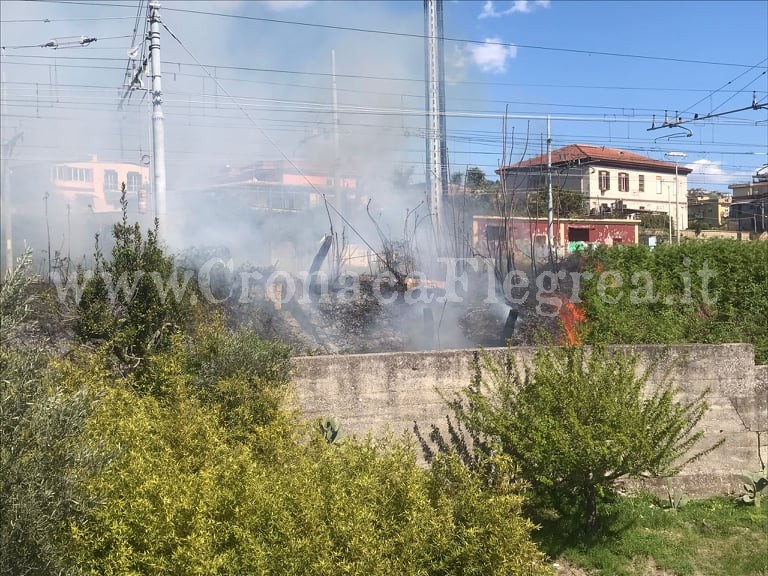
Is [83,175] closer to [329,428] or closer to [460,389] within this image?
[329,428]

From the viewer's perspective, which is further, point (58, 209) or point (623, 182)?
point (623, 182)

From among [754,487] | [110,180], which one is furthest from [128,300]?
[110,180]

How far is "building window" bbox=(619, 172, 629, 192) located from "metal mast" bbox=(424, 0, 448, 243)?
21.1m

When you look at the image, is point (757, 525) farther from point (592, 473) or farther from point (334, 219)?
point (334, 219)

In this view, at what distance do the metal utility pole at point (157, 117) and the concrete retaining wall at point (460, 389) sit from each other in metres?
3.26

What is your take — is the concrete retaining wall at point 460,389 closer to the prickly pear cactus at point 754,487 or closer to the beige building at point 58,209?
the prickly pear cactus at point 754,487

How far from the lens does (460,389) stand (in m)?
6.39

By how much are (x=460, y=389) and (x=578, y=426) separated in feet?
5.26

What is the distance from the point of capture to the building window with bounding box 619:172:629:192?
102 feet

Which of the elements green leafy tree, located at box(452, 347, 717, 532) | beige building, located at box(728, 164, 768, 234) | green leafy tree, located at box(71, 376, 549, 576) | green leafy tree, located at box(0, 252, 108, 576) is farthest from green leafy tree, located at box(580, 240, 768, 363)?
beige building, located at box(728, 164, 768, 234)

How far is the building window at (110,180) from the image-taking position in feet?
72.5

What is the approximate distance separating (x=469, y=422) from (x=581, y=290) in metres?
4.45

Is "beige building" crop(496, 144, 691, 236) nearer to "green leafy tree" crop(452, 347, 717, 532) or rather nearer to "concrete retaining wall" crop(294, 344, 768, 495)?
"concrete retaining wall" crop(294, 344, 768, 495)

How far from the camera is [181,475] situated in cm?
346
